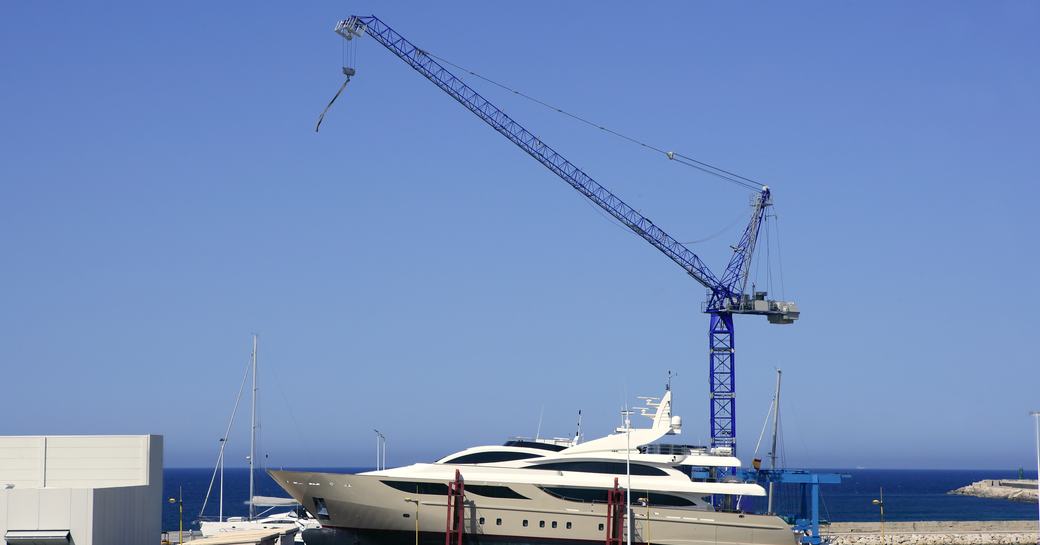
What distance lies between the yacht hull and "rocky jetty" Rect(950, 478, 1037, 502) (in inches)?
4575

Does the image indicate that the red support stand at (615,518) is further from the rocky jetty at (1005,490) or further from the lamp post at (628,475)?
the rocky jetty at (1005,490)

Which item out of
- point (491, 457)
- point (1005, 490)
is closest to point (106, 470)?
point (491, 457)

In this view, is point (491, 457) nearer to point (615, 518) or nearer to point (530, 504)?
point (530, 504)

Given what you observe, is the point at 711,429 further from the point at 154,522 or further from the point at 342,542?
the point at 154,522

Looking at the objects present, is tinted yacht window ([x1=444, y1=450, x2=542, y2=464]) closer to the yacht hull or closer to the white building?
the yacht hull

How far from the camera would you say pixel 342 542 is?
2194 inches

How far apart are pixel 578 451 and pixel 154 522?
773 inches

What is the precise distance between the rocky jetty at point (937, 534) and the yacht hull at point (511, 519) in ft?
84.8

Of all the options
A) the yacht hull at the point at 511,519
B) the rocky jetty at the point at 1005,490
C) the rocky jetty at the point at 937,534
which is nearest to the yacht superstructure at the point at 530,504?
the yacht hull at the point at 511,519

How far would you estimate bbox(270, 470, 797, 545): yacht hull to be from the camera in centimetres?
5488

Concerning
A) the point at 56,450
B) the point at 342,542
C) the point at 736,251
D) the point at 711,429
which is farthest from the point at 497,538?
the point at 736,251

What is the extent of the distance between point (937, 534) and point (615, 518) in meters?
40.7

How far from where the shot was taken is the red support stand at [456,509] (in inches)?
2128

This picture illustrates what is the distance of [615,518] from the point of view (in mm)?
54656
